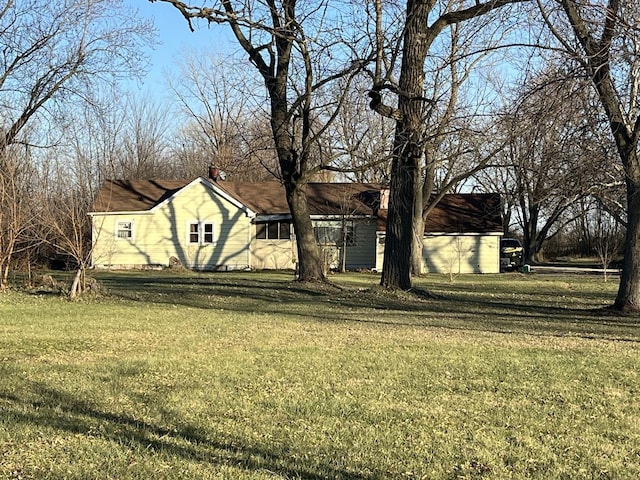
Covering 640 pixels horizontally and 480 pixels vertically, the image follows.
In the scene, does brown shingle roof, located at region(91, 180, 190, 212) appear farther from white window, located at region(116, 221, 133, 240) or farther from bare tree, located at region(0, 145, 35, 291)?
bare tree, located at region(0, 145, 35, 291)

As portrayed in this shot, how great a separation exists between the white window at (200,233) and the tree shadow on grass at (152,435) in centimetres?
2775

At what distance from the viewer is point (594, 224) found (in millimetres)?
62594

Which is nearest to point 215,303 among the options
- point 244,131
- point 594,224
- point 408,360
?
point 244,131

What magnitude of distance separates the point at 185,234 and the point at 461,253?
47.3 feet

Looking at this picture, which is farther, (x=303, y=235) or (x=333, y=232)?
(x=333, y=232)

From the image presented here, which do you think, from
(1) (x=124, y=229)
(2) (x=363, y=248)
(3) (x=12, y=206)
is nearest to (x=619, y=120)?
(3) (x=12, y=206)

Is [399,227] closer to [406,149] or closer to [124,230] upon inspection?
[406,149]

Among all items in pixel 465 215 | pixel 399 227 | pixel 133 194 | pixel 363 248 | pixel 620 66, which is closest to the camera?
pixel 620 66

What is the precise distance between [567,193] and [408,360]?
9.59 metres

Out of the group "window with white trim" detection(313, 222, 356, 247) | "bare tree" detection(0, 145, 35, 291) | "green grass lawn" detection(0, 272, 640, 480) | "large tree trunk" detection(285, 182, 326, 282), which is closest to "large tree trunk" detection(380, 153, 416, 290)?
"large tree trunk" detection(285, 182, 326, 282)

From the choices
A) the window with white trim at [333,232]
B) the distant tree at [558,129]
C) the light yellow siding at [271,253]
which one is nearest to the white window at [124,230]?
the light yellow siding at [271,253]

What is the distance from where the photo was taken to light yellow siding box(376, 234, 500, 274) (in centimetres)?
3556

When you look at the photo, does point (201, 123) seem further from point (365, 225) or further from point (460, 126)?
point (460, 126)

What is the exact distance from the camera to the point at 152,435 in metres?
5.08
